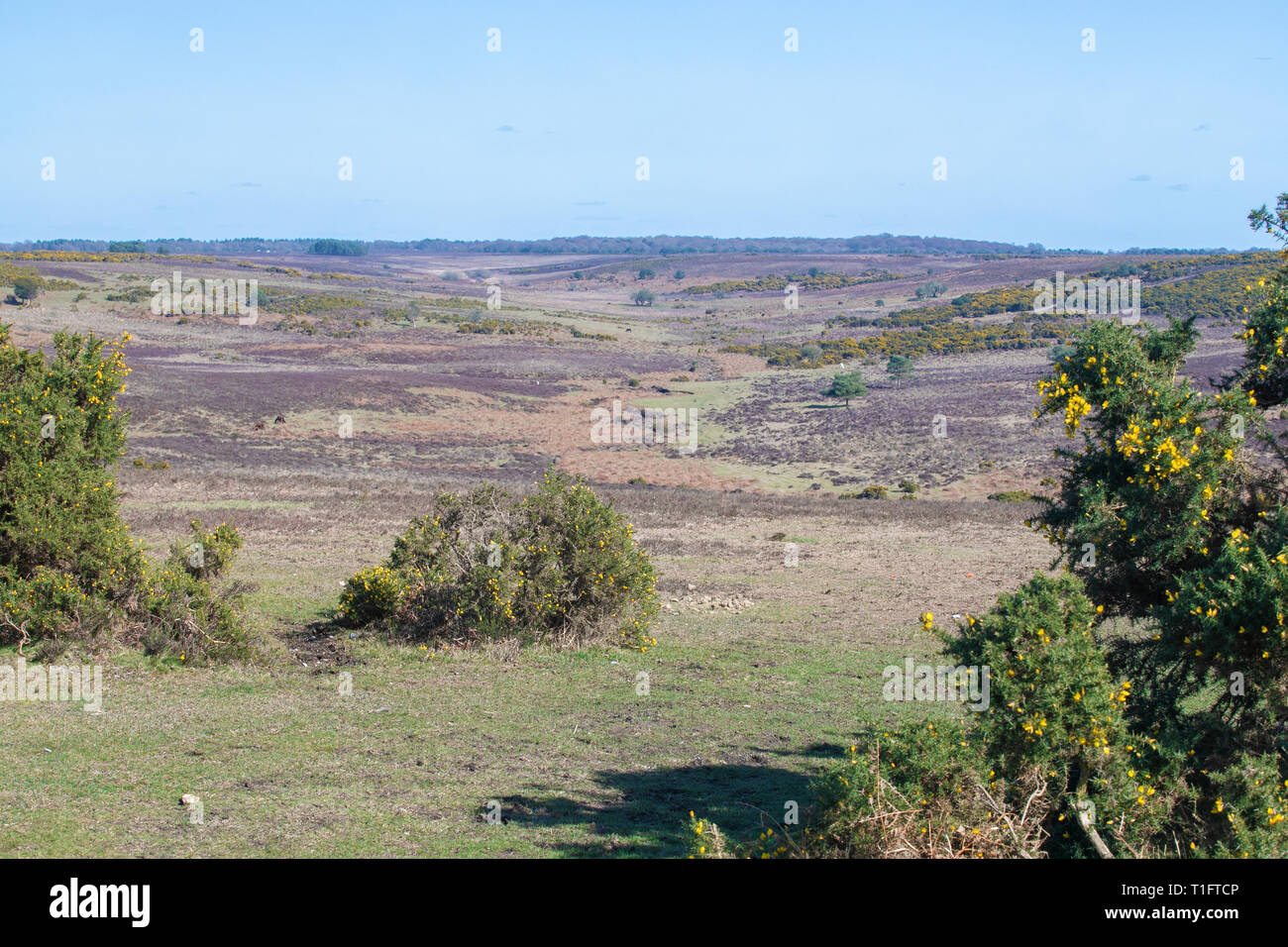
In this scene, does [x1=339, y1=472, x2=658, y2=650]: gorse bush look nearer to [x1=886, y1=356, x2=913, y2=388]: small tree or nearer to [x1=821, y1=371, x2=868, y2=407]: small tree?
[x1=821, y1=371, x2=868, y2=407]: small tree

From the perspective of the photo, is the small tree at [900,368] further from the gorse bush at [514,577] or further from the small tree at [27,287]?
the small tree at [27,287]

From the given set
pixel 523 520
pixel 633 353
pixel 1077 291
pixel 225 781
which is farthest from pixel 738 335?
pixel 225 781

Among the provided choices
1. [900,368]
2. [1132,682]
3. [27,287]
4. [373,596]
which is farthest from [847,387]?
[27,287]

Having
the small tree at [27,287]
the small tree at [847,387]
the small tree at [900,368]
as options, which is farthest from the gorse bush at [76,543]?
the small tree at [27,287]

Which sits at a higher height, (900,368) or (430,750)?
(900,368)

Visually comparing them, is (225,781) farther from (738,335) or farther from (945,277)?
(945,277)

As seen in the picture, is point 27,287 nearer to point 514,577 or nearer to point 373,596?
point 373,596
